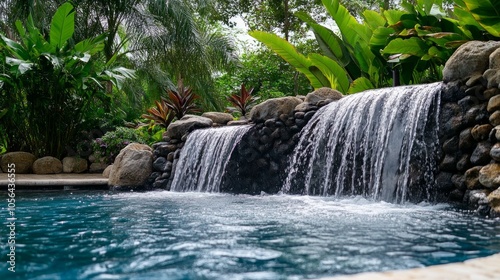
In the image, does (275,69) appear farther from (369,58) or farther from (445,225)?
(445,225)

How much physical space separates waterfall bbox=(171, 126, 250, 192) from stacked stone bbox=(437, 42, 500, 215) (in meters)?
3.90

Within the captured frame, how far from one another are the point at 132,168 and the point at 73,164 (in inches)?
111

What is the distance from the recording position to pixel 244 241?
3.45 metres

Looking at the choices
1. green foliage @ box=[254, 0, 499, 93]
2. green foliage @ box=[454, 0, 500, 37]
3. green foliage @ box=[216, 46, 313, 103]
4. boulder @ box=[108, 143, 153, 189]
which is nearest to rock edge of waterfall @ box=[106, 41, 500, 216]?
green foliage @ box=[454, 0, 500, 37]

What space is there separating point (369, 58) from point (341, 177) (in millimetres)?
4545

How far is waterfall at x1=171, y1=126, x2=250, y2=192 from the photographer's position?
9094 mm

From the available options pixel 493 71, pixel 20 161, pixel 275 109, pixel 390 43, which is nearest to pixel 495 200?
pixel 493 71

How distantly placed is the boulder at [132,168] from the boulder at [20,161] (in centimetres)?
292

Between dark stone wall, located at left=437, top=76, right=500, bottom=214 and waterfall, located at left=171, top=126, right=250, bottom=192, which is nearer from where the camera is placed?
dark stone wall, located at left=437, top=76, right=500, bottom=214

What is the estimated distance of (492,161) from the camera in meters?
5.22

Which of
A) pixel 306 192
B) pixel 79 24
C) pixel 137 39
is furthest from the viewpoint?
pixel 137 39

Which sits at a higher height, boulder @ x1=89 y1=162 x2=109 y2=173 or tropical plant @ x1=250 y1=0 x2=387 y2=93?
tropical plant @ x1=250 y1=0 x2=387 y2=93

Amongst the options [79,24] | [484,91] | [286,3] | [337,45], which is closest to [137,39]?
[79,24]

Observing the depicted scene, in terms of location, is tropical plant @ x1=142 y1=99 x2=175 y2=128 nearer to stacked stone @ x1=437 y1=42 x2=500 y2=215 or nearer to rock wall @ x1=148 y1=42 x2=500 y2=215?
rock wall @ x1=148 y1=42 x2=500 y2=215
